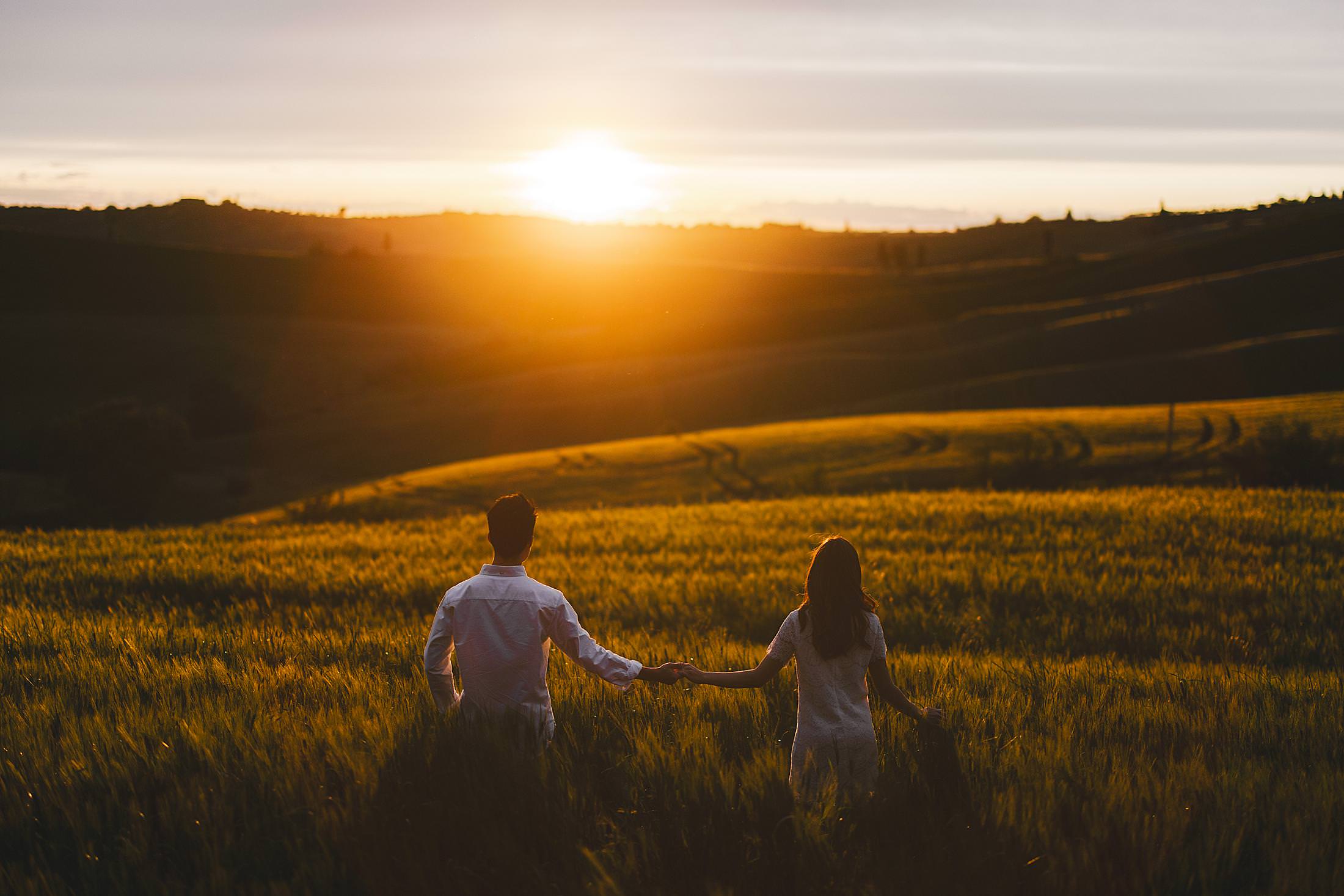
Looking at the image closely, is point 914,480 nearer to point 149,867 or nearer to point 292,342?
point 149,867

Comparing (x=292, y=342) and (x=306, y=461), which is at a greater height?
(x=292, y=342)

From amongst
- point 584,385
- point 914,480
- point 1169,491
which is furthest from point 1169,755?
point 584,385

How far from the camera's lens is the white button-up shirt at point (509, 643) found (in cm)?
441

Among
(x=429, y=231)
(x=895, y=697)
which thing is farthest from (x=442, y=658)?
(x=429, y=231)

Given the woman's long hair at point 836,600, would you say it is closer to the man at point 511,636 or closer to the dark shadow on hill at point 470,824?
the man at point 511,636

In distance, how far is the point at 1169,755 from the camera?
4.46 metres

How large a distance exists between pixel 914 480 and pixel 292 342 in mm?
83044

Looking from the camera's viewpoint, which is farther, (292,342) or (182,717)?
(292,342)

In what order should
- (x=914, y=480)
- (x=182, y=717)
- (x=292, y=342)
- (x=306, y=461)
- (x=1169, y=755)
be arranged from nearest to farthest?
(x=1169, y=755) < (x=182, y=717) < (x=914, y=480) < (x=306, y=461) < (x=292, y=342)

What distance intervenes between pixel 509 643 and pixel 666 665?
785 millimetres

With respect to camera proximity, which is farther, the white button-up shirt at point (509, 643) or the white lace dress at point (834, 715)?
the white button-up shirt at point (509, 643)

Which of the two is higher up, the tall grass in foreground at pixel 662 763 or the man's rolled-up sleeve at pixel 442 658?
the man's rolled-up sleeve at pixel 442 658

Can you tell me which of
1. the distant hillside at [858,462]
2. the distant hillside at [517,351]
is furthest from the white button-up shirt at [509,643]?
the distant hillside at [517,351]

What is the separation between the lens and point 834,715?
4168mm
